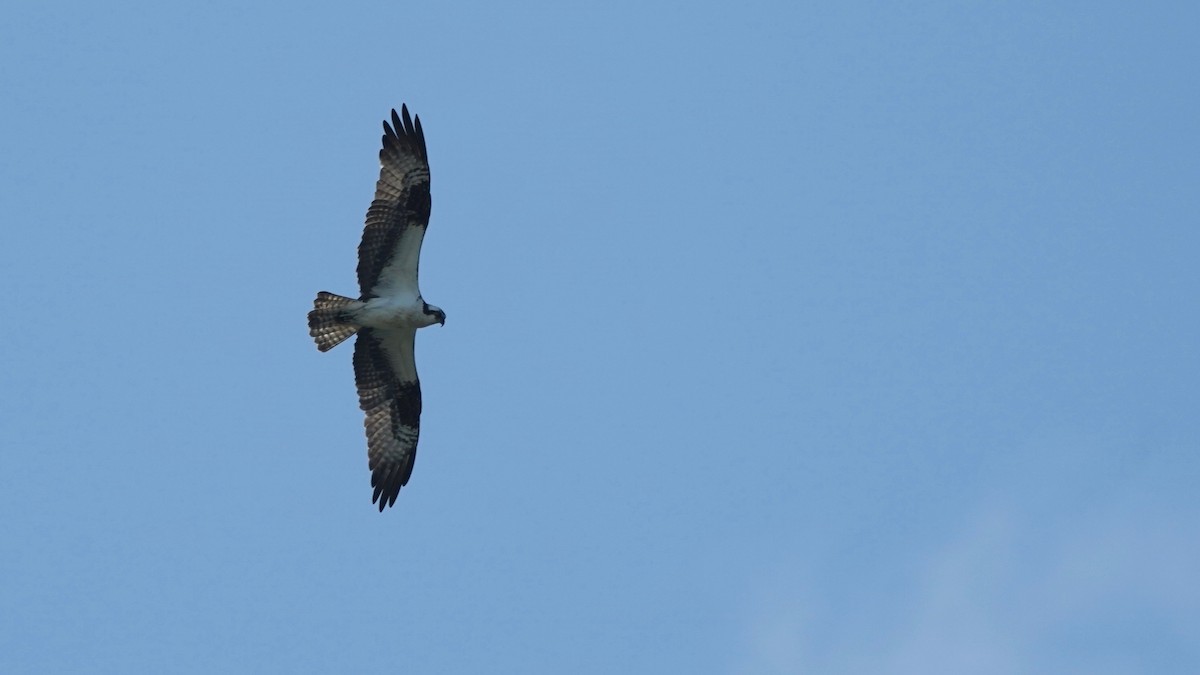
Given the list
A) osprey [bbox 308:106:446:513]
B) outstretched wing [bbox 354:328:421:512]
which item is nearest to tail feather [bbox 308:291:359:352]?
osprey [bbox 308:106:446:513]

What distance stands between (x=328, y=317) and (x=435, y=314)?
129 cm

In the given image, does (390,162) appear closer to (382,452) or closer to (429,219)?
(429,219)

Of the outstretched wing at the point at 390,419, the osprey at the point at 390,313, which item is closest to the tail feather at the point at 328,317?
the osprey at the point at 390,313

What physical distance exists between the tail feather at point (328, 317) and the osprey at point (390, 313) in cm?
1

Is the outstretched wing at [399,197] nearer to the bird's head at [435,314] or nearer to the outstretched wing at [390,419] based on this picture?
the bird's head at [435,314]

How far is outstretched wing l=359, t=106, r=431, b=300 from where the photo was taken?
22.6m

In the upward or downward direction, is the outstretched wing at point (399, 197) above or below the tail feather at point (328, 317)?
above

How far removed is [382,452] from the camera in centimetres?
2445

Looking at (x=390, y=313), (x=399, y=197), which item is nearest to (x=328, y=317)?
(x=390, y=313)

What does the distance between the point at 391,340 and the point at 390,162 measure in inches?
94.6

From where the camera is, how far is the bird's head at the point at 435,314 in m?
23.2

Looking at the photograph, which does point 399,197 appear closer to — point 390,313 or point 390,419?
point 390,313

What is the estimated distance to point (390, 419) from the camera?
80.1 feet

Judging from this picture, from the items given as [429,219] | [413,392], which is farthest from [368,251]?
[413,392]
